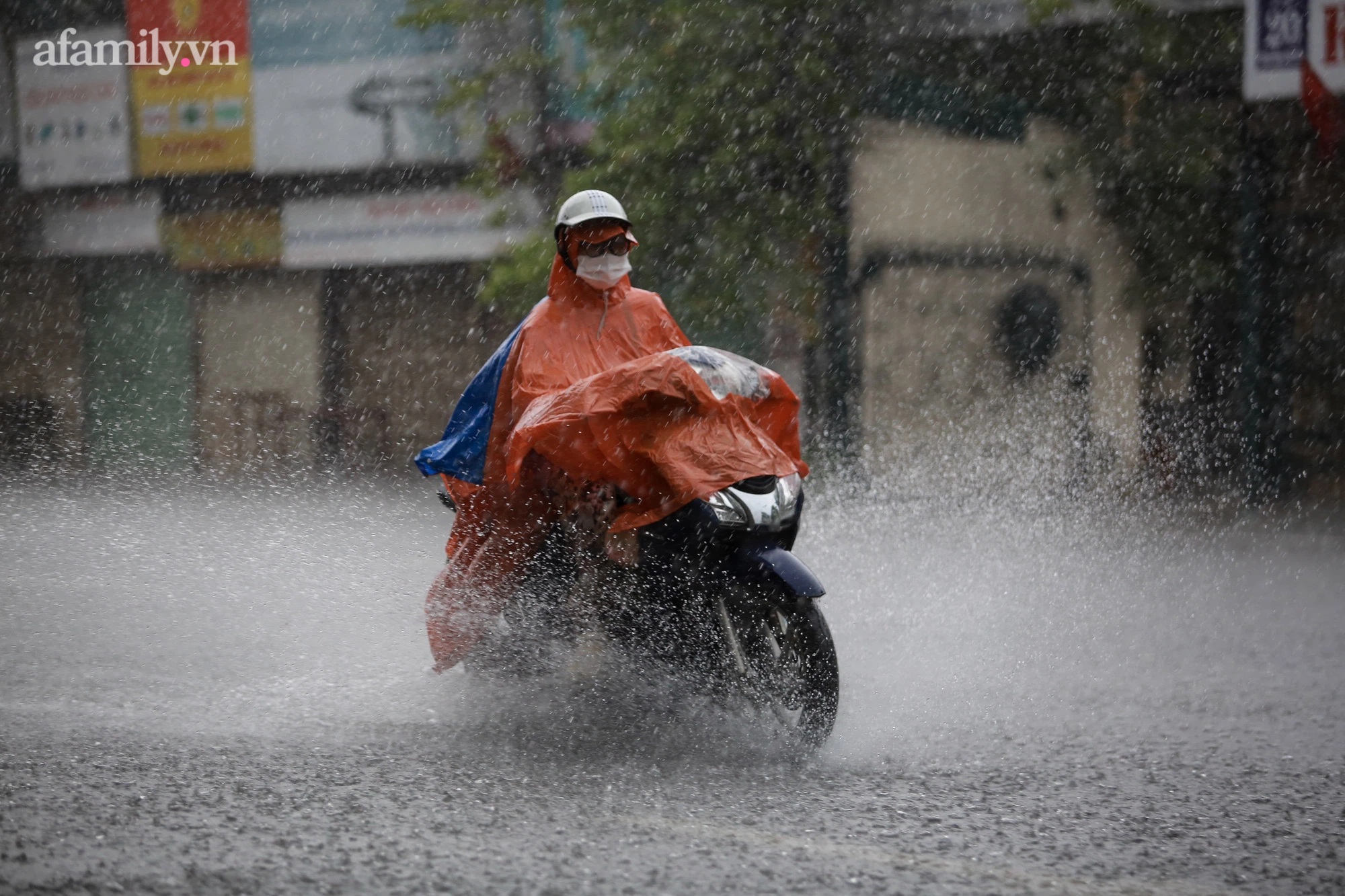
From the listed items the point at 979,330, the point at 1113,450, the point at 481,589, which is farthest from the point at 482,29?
the point at 481,589

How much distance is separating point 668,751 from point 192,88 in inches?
680

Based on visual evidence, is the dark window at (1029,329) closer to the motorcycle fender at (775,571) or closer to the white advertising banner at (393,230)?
the white advertising banner at (393,230)

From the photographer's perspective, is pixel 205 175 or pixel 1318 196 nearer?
pixel 1318 196

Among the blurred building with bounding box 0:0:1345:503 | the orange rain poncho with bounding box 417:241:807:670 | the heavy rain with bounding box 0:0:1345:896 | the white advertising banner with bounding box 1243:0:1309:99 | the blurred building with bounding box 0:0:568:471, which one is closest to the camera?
the heavy rain with bounding box 0:0:1345:896

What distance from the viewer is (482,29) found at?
1734 centimetres

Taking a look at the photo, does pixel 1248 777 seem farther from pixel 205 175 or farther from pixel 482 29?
pixel 205 175

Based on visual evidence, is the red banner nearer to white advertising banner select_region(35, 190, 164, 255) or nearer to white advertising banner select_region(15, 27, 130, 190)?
white advertising banner select_region(15, 27, 130, 190)

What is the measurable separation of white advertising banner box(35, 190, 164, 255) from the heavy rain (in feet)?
0.26

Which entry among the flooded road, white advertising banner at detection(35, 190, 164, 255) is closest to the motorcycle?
the flooded road

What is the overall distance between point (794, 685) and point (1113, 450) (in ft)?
34.6

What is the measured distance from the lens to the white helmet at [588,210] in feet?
15.9

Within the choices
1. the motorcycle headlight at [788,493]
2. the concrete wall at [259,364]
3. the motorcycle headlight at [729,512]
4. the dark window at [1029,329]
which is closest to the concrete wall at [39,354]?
the concrete wall at [259,364]

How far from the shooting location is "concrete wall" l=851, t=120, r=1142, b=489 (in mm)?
14500

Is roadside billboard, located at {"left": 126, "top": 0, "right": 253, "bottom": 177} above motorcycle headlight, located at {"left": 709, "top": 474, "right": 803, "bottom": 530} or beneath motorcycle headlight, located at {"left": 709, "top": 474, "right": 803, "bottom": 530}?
above
